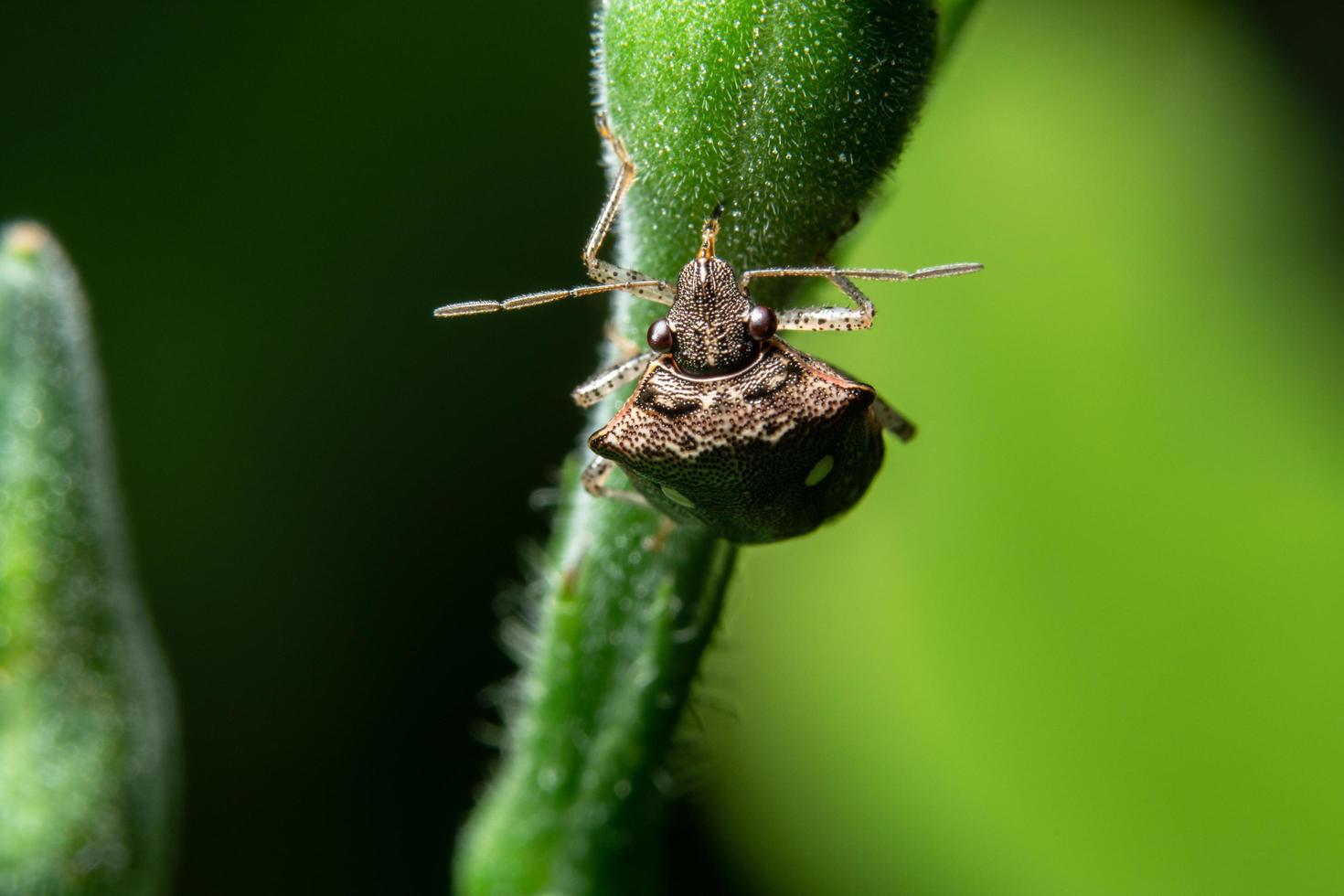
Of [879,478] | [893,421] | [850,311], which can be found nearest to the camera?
[850,311]

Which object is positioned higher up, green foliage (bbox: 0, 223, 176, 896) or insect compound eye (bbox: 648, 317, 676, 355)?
insect compound eye (bbox: 648, 317, 676, 355)

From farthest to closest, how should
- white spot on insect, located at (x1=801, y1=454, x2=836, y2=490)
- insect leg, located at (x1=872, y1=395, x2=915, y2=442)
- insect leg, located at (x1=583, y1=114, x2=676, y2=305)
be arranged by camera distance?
1. insect leg, located at (x1=872, y1=395, x2=915, y2=442)
2. white spot on insect, located at (x1=801, y1=454, x2=836, y2=490)
3. insect leg, located at (x1=583, y1=114, x2=676, y2=305)

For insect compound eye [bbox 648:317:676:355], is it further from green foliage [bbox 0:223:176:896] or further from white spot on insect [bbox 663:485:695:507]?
green foliage [bbox 0:223:176:896]

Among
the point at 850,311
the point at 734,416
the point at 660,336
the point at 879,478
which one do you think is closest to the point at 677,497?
the point at 734,416

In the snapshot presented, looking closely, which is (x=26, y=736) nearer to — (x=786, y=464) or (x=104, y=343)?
(x=786, y=464)

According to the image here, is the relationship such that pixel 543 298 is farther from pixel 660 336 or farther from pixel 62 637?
pixel 62 637

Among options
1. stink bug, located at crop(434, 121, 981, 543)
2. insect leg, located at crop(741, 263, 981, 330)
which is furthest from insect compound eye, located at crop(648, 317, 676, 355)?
insect leg, located at crop(741, 263, 981, 330)

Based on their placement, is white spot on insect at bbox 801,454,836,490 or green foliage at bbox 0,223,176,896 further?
green foliage at bbox 0,223,176,896
